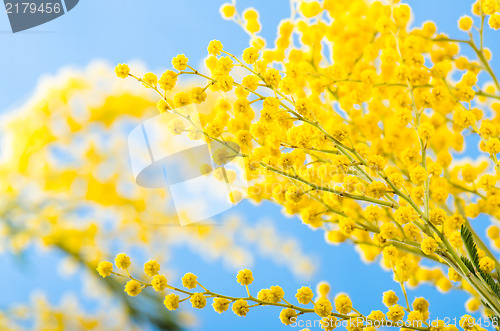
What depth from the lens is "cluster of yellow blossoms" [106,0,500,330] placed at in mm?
557

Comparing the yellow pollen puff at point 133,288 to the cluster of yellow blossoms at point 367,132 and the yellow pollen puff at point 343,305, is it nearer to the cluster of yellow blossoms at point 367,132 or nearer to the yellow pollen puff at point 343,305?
the cluster of yellow blossoms at point 367,132

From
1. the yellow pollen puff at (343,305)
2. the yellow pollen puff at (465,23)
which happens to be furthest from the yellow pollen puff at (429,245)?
the yellow pollen puff at (465,23)

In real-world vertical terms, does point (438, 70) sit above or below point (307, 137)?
above

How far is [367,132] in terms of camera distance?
2.64 feet

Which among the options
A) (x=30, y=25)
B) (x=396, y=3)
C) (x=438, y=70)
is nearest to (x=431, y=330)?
(x=438, y=70)

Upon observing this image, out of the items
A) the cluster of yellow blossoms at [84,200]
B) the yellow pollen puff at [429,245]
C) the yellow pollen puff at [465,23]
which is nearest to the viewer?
the yellow pollen puff at [429,245]

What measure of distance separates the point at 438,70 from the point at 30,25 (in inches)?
45.3

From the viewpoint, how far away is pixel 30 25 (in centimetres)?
136

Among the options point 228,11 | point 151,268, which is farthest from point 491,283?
point 228,11

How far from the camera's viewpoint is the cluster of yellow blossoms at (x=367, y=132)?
0.56 m

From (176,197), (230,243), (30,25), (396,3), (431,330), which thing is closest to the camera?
(431,330)

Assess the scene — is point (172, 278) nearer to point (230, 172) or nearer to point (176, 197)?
point (176, 197)

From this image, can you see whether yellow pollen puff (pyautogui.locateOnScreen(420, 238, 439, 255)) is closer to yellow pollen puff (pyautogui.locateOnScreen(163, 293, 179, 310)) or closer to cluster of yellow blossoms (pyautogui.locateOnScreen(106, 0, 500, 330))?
cluster of yellow blossoms (pyautogui.locateOnScreen(106, 0, 500, 330))

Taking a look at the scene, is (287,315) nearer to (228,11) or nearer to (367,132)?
(367,132)
